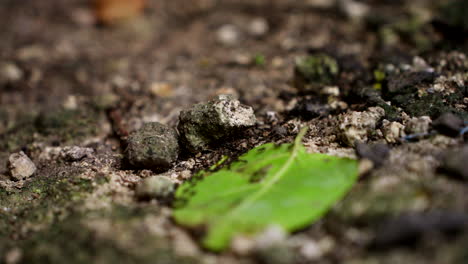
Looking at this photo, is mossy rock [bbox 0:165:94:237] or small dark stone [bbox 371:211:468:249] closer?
small dark stone [bbox 371:211:468:249]

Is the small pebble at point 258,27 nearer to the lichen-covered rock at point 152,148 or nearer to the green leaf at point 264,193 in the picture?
the lichen-covered rock at point 152,148

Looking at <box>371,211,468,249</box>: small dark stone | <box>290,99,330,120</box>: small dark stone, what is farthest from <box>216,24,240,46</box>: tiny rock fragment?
<box>371,211,468,249</box>: small dark stone

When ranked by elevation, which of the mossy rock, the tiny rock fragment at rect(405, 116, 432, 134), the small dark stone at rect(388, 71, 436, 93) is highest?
the mossy rock

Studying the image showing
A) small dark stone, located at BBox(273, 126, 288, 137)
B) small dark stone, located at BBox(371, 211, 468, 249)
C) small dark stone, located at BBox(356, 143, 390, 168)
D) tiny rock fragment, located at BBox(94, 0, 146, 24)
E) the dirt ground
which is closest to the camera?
small dark stone, located at BBox(371, 211, 468, 249)

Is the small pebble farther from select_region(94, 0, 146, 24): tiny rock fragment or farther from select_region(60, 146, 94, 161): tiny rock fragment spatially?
select_region(60, 146, 94, 161): tiny rock fragment

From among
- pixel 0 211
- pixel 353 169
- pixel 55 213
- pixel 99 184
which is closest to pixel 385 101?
pixel 353 169

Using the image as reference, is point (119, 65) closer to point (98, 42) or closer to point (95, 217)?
point (98, 42)

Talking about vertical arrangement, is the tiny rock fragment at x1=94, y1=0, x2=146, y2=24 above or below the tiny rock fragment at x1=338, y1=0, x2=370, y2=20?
above

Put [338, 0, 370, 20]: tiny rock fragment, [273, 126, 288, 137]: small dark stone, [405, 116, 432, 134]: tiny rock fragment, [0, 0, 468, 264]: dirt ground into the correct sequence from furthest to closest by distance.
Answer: [338, 0, 370, 20]: tiny rock fragment < [273, 126, 288, 137]: small dark stone < [405, 116, 432, 134]: tiny rock fragment < [0, 0, 468, 264]: dirt ground
